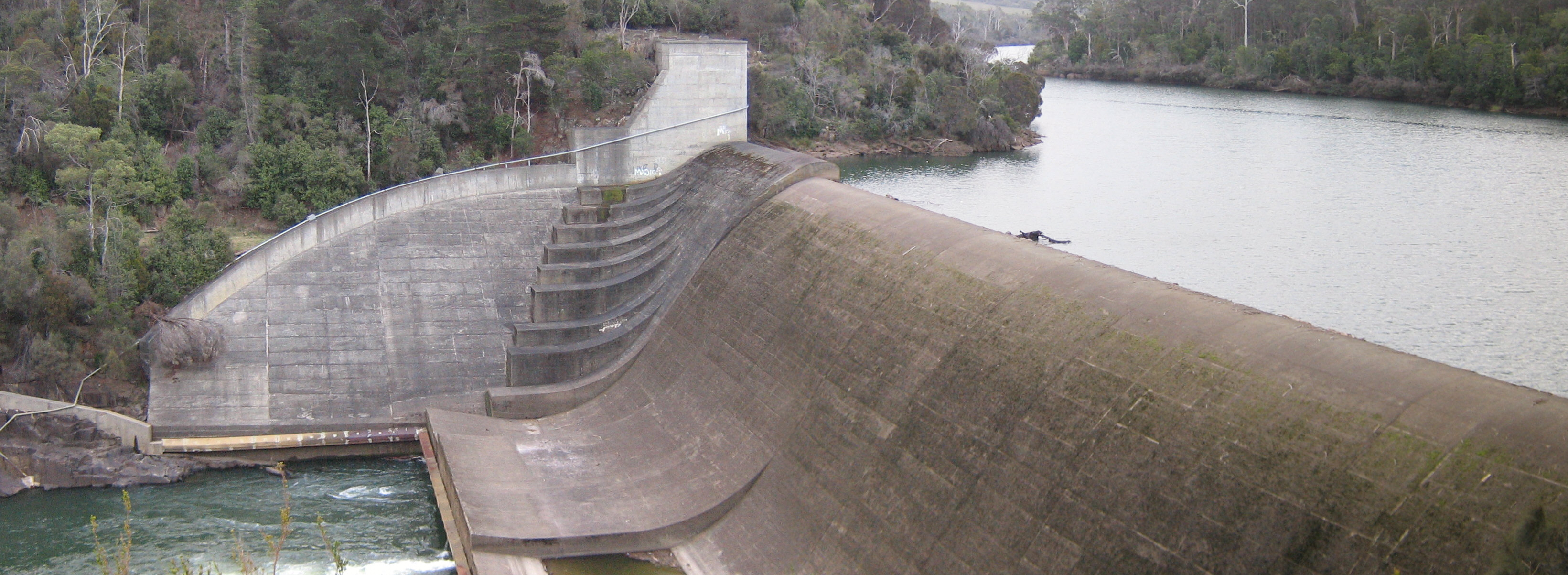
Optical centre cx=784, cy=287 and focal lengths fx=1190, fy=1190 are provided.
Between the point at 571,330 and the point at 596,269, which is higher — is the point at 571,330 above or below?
below

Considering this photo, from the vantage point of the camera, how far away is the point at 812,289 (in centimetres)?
1703

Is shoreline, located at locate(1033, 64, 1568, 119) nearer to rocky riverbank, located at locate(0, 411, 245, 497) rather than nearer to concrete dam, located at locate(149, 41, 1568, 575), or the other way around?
concrete dam, located at locate(149, 41, 1568, 575)

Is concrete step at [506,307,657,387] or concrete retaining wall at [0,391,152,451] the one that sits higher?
concrete step at [506,307,657,387]

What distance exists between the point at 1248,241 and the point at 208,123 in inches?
1034

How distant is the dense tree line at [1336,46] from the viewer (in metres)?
47.8

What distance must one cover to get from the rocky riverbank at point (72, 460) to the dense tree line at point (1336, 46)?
154ft

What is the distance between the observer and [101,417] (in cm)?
1903

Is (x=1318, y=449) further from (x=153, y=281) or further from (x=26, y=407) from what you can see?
(x=153, y=281)

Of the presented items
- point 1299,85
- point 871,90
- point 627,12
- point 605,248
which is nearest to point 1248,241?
point 605,248

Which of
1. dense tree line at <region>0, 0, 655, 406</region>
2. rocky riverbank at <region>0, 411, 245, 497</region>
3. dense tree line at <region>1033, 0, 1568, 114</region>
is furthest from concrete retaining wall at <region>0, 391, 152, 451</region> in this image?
dense tree line at <region>1033, 0, 1568, 114</region>

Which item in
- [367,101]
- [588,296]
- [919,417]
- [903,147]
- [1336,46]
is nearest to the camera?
[919,417]

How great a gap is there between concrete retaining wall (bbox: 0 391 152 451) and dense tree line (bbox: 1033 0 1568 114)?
47.1 metres

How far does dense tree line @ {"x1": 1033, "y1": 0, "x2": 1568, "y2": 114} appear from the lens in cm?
4775

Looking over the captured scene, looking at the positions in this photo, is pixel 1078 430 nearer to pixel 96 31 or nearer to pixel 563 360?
pixel 563 360
